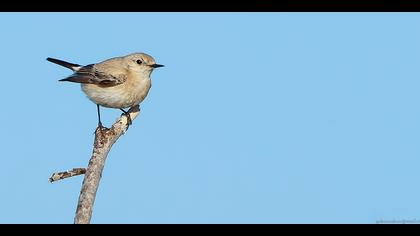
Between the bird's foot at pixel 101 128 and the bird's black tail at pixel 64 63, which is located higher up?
the bird's black tail at pixel 64 63

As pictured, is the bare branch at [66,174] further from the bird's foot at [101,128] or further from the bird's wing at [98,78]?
the bird's wing at [98,78]

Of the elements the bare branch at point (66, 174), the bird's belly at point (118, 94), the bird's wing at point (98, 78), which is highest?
the bird's wing at point (98, 78)

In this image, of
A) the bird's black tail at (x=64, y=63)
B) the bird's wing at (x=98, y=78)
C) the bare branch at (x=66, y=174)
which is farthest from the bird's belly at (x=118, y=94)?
the bare branch at (x=66, y=174)

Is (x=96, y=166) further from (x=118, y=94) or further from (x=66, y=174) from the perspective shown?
(x=118, y=94)

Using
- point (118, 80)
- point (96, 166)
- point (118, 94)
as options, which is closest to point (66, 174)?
point (96, 166)
